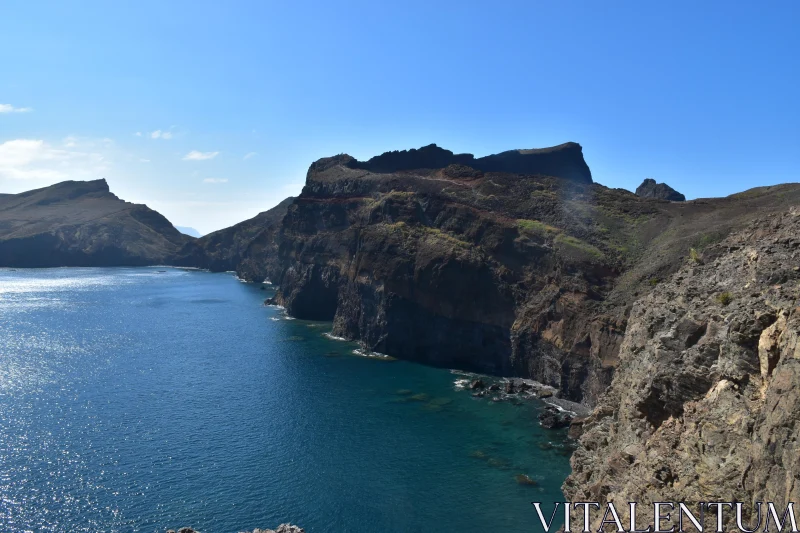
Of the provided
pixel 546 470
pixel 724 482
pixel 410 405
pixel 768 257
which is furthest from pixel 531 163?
pixel 724 482

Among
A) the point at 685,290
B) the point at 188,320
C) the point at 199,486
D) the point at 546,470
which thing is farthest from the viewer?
the point at 188,320

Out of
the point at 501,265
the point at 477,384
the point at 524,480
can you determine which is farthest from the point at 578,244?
the point at 524,480

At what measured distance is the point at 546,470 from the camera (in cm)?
5947

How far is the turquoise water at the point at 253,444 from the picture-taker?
164ft

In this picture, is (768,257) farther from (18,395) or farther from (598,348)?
(18,395)

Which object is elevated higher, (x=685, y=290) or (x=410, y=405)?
(x=685, y=290)

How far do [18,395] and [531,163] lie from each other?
5930 inches

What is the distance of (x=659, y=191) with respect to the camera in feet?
589

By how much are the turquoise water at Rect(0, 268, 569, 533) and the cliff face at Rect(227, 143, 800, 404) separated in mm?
11110

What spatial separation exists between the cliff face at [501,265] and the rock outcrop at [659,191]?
63129mm

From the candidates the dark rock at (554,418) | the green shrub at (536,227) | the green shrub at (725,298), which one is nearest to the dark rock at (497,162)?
the green shrub at (536,227)

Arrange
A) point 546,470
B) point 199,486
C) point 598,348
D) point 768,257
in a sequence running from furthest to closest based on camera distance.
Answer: point 598,348 < point 546,470 < point 199,486 < point 768,257

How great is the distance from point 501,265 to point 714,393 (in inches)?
3053

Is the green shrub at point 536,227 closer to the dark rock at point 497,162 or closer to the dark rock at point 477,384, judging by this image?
the dark rock at point 477,384
